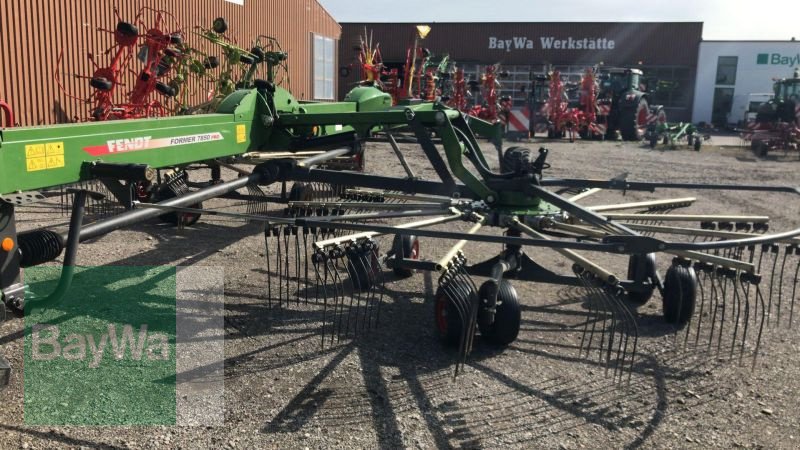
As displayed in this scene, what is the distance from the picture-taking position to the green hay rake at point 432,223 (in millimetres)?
2643

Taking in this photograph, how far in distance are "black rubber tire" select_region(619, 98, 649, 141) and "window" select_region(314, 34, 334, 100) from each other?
7.40 meters

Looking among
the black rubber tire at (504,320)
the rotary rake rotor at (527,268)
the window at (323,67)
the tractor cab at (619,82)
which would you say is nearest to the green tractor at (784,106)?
the tractor cab at (619,82)

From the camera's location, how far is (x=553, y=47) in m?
26.6

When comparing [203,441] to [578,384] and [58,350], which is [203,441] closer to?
[58,350]

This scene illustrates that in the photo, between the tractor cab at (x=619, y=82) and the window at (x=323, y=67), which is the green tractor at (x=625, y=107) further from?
the window at (x=323, y=67)

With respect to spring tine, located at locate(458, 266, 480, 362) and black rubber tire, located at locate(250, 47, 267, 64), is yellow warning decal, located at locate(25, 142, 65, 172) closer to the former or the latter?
spring tine, located at locate(458, 266, 480, 362)

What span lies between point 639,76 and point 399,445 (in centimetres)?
1754

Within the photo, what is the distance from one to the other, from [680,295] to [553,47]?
79.6 feet

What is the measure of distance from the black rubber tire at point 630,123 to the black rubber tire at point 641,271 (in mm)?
14049

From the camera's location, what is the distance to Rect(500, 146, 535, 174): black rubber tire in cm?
378

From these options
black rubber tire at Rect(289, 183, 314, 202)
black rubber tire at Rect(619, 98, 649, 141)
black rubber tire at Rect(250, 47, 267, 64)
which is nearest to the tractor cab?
black rubber tire at Rect(619, 98, 649, 141)

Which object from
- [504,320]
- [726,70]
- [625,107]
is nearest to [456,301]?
[504,320]

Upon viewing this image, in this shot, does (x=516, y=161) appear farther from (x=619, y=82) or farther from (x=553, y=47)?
(x=553, y=47)

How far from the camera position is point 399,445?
8.63 feet
